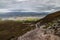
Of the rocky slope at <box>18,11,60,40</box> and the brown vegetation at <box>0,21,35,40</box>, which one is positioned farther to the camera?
the brown vegetation at <box>0,21,35,40</box>

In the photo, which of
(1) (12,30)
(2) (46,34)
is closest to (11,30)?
(1) (12,30)

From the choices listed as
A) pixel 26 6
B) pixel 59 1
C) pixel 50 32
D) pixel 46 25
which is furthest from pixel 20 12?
pixel 50 32

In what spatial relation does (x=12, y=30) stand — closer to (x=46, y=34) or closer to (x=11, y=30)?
(x=11, y=30)

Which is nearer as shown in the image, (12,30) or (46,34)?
(46,34)

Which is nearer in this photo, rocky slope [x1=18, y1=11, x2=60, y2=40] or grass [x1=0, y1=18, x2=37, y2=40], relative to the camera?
rocky slope [x1=18, y1=11, x2=60, y2=40]

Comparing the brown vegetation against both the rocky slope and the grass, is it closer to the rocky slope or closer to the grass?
the grass

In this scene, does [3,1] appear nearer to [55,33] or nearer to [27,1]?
[27,1]

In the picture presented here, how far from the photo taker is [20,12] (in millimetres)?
4070

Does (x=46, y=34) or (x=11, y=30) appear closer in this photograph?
(x=46, y=34)

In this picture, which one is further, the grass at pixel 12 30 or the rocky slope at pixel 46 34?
the grass at pixel 12 30

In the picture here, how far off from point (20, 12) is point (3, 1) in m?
0.63

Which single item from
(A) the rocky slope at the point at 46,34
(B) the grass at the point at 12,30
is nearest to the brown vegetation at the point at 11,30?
(B) the grass at the point at 12,30

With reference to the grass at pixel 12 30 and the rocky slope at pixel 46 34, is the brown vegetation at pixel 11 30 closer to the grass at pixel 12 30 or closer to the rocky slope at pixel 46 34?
the grass at pixel 12 30

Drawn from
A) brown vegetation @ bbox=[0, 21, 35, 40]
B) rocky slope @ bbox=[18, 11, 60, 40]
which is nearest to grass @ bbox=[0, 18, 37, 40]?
brown vegetation @ bbox=[0, 21, 35, 40]
